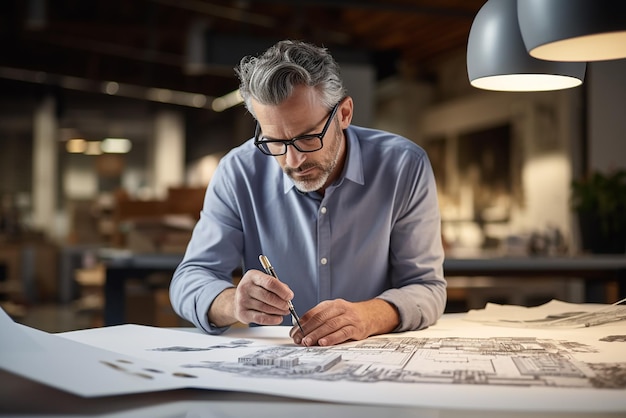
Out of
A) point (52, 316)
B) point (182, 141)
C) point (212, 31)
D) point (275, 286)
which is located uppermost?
point (212, 31)

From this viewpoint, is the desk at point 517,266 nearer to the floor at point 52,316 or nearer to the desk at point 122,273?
the desk at point 122,273

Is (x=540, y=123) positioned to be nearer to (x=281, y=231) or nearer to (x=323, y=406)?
(x=281, y=231)

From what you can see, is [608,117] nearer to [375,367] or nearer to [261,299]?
[261,299]

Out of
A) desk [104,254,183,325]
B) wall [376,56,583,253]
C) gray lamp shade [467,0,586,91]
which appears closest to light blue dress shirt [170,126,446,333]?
gray lamp shade [467,0,586,91]

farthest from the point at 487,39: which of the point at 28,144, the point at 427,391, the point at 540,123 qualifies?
the point at 28,144

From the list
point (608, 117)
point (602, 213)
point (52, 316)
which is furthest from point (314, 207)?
point (52, 316)

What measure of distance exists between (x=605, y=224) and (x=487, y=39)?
2.29 metres

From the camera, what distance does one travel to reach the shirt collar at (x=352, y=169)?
1.97 metres

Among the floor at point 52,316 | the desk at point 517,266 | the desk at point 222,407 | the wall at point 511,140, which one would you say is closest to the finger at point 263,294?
the desk at point 222,407

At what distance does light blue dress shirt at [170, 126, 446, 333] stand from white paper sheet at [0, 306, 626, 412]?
42 centimetres

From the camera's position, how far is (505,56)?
5.34ft

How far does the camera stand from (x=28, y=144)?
45.3ft

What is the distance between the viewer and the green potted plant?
3.63m

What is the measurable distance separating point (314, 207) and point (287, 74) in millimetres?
402
